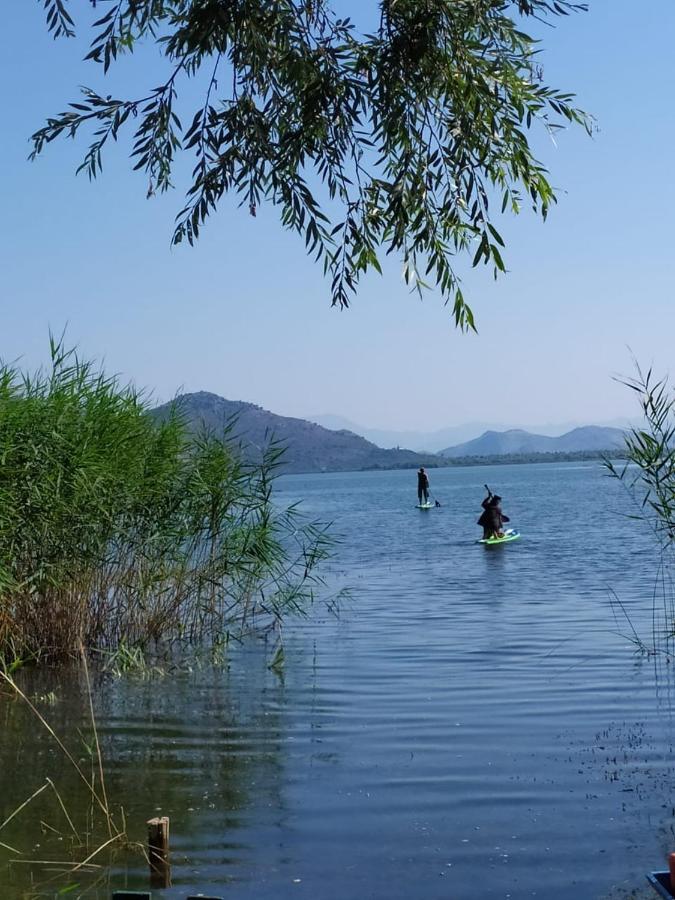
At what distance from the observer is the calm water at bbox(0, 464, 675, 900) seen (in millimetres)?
6348

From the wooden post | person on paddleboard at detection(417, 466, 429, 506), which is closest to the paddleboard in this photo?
person on paddleboard at detection(417, 466, 429, 506)

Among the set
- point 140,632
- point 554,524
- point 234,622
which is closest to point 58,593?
point 140,632

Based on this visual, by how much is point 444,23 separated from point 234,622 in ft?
32.4

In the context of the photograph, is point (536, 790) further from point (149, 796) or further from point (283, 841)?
point (149, 796)

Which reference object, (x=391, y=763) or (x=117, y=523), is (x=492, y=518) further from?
(x=391, y=763)

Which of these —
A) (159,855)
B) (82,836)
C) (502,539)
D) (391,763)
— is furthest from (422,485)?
(159,855)

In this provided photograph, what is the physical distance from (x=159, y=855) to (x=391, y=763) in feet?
9.59

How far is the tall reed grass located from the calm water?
31.0 inches

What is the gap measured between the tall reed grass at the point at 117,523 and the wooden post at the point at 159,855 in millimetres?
4966

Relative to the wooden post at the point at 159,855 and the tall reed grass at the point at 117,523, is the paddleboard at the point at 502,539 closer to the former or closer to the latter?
the tall reed grass at the point at 117,523

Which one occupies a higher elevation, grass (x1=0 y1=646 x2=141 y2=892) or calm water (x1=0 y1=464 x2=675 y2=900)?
grass (x1=0 y1=646 x2=141 y2=892)

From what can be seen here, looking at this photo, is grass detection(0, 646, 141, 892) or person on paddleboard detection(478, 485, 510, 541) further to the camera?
person on paddleboard detection(478, 485, 510, 541)

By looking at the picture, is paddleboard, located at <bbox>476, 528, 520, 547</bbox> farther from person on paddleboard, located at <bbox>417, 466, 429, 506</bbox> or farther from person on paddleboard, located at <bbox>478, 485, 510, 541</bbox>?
person on paddleboard, located at <bbox>417, 466, 429, 506</bbox>

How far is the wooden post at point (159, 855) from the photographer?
600 cm
